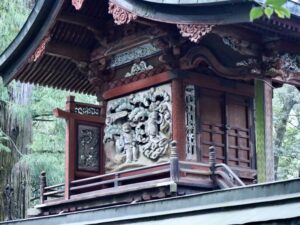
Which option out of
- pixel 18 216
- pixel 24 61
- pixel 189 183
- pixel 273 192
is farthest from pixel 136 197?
pixel 18 216

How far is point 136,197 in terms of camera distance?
9.41m

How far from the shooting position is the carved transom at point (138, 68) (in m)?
10.6

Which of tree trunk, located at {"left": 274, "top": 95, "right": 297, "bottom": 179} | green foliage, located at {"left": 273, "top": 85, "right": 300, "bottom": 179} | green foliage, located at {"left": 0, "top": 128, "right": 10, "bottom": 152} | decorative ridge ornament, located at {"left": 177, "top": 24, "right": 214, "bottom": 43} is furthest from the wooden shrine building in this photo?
green foliage, located at {"left": 273, "top": 85, "right": 300, "bottom": 179}

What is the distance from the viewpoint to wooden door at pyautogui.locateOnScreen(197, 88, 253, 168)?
10.2m

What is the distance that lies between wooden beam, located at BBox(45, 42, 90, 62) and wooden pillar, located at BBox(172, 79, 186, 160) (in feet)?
7.12

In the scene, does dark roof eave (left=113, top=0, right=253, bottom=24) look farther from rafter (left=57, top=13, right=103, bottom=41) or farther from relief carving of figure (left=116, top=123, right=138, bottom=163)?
relief carving of figure (left=116, top=123, right=138, bottom=163)

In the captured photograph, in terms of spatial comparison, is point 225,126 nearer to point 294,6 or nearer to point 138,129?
point 138,129

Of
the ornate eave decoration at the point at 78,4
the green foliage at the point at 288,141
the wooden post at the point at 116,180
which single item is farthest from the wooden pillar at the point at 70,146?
the green foliage at the point at 288,141

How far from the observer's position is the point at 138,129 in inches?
416

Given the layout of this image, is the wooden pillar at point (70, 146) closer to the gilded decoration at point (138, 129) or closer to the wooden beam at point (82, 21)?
the gilded decoration at point (138, 129)

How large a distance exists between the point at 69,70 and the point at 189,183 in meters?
4.28

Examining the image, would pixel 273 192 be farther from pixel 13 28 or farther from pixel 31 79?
pixel 13 28

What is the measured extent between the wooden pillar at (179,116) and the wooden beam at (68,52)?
7.12 feet

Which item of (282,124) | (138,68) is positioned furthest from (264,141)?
(282,124)
